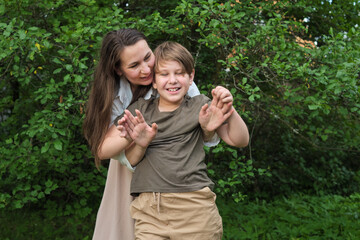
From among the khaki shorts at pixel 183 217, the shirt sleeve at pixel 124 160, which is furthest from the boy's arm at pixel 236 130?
the shirt sleeve at pixel 124 160

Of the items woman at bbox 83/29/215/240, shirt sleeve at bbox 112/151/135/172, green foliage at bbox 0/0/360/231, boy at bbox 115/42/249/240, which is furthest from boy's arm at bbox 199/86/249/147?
green foliage at bbox 0/0/360/231

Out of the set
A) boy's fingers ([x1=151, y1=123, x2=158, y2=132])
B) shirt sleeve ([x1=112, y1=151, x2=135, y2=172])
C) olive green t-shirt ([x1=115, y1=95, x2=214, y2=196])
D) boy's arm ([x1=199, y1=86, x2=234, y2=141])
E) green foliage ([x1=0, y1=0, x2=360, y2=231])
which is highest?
boy's arm ([x1=199, y1=86, x2=234, y2=141])

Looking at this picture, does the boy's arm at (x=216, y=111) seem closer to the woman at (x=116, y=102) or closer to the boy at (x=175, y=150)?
the boy at (x=175, y=150)

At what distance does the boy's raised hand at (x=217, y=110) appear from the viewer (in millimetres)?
2271

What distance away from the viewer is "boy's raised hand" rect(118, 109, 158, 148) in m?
2.37

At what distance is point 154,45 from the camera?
503 cm

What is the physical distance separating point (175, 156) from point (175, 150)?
3cm

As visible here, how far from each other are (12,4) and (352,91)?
3.12 m

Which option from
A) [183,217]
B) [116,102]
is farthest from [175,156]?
[116,102]

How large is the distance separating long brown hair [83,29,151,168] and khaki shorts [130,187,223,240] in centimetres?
51

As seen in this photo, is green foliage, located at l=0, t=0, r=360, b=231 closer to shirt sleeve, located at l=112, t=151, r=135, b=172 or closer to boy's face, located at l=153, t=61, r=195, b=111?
boy's face, located at l=153, t=61, r=195, b=111

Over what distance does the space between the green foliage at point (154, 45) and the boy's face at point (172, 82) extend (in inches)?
54.8

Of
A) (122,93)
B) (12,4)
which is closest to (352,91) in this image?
(122,93)

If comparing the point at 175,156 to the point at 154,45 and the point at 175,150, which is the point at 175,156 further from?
the point at 154,45
